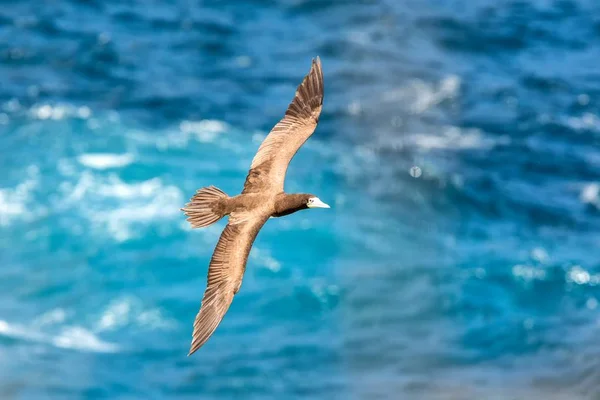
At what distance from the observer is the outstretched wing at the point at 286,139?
1155 cm

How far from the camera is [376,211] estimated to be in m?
26.5

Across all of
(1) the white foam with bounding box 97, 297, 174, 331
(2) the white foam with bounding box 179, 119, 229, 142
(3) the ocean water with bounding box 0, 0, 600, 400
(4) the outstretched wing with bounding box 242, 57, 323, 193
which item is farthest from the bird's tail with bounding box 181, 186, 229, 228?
(2) the white foam with bounding box 179, 119, 229, 142

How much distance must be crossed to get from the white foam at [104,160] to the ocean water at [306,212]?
0.17ft

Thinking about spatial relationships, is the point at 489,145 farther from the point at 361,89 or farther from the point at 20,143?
the point at 20,143

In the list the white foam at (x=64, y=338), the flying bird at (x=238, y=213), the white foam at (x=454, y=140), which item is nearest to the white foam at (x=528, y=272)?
the white foam at (x=454, y=140)

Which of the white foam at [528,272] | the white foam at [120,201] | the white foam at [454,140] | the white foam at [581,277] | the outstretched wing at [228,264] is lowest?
the outstretched wing at [228,264]

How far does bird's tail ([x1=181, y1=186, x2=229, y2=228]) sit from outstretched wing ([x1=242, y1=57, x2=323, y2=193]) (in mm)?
389

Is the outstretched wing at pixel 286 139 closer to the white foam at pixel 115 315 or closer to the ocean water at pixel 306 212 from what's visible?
the ocean water at pixel 306 212

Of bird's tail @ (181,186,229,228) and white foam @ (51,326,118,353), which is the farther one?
white foam @ (51,326,118,353)

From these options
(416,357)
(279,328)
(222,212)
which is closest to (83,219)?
(279,328)

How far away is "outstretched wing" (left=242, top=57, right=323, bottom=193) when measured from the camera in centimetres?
1155

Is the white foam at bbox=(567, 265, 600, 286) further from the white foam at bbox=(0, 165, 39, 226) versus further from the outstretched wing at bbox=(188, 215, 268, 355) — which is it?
the outstretched wing at bbox=(188, 215, 268, 355)

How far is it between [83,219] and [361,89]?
8845 millimetres

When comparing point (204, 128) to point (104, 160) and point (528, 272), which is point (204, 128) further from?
point (528, 272)
